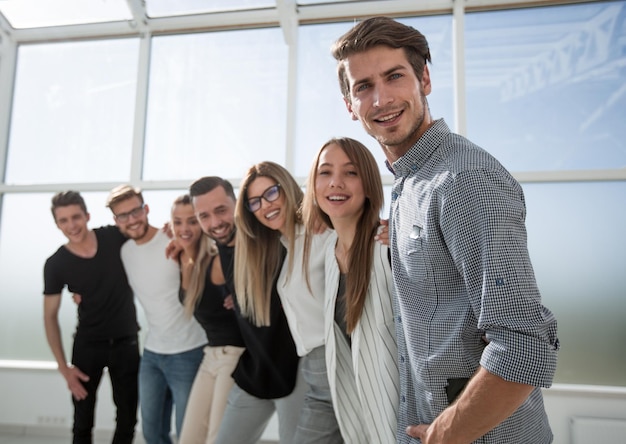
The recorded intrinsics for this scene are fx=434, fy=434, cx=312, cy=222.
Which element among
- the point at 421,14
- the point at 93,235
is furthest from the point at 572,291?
the point at 93,235

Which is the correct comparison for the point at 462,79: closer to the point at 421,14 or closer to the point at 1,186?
the point at 421,14

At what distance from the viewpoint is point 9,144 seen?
3.74m

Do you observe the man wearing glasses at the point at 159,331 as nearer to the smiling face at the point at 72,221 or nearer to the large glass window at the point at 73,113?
the smiling face at the point at 72,221

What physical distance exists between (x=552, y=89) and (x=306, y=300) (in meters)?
2.42

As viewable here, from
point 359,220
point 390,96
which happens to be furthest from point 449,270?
point 359,220

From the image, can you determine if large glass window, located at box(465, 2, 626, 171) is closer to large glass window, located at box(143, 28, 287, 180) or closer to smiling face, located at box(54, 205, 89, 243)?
large glass window, located at box(143, 28, 287, 180)

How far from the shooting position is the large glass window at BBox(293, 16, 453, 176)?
3.13 meters

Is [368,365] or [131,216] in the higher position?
[131,216]

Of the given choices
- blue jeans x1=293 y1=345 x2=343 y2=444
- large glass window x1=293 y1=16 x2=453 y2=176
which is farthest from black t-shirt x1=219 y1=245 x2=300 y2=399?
large glass window x1=293 y1=16 x2=453 y2=176

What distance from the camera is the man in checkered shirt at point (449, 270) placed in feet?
2.38

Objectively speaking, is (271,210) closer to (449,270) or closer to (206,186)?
(206,186)

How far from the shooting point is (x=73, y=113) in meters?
3.62

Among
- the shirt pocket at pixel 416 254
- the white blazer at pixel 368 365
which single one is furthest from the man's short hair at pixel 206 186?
the shirt pocket at pixel 416 254

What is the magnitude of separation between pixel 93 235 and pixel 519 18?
3.28 meters
